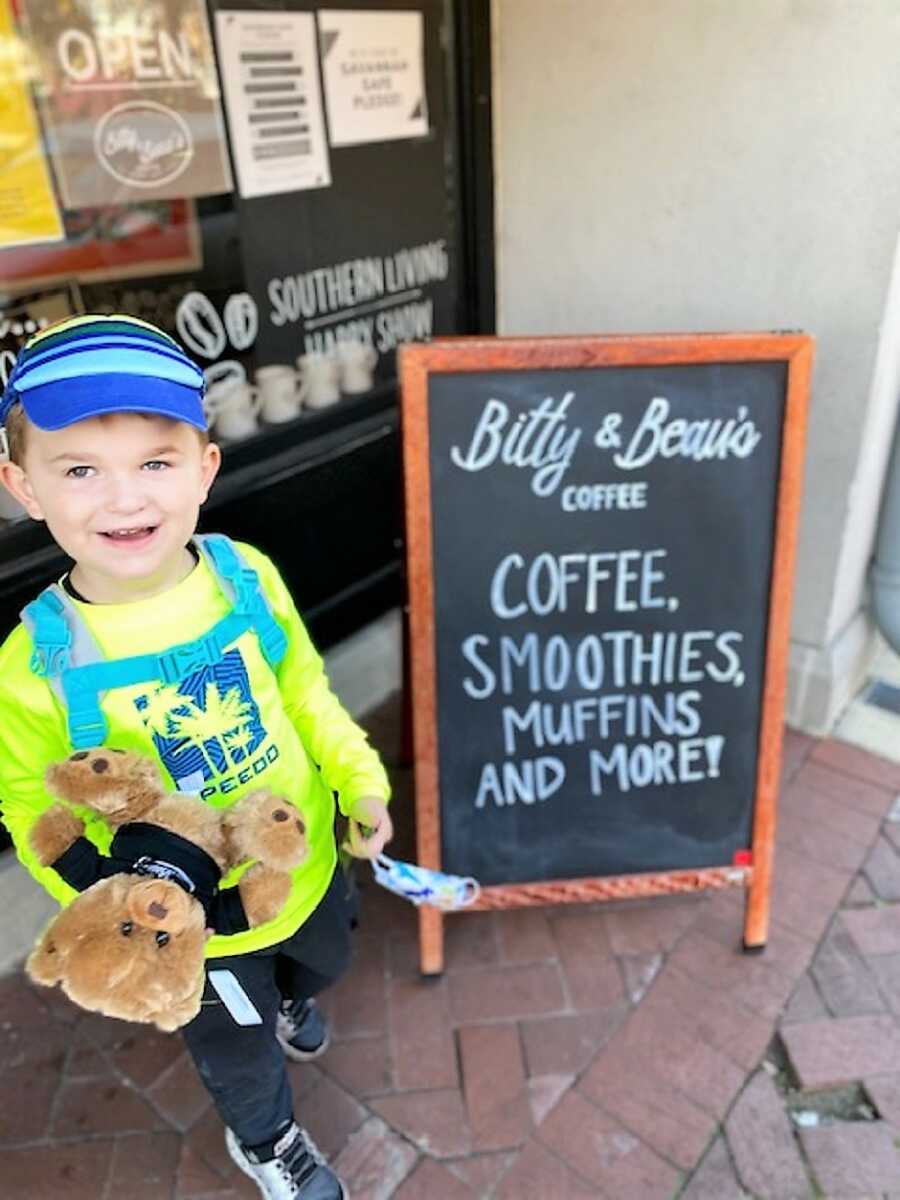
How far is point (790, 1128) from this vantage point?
2.04 m

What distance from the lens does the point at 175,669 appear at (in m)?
1.46

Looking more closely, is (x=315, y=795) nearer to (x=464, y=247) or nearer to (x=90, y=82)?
(x=90, y=82)

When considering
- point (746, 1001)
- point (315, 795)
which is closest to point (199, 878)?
point (315, 795)

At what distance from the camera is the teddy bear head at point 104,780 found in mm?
1363

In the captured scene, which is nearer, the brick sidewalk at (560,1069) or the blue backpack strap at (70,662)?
the blue backpack strap at (70,662)

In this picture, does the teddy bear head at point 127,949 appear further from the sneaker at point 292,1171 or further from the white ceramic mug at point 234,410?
the white ceramic mug at point 234,410

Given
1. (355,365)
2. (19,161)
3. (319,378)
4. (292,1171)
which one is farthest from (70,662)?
(355,365)

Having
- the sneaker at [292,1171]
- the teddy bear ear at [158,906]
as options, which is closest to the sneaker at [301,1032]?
the sneaker at [292,1171]

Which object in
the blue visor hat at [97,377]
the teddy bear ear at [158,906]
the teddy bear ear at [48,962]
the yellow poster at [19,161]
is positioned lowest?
the teddy bear ear at [48,962]

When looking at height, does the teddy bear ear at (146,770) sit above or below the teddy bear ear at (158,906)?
above

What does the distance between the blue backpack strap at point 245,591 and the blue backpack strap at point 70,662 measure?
0.73ft

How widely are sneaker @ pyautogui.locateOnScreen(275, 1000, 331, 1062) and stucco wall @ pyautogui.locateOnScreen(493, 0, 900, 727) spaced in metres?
1.80

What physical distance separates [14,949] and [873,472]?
2.69 meters

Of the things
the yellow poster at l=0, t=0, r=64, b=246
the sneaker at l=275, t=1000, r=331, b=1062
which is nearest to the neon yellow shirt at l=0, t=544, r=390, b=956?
the sneaker at l=275, t=1000, r=331, b=1062
